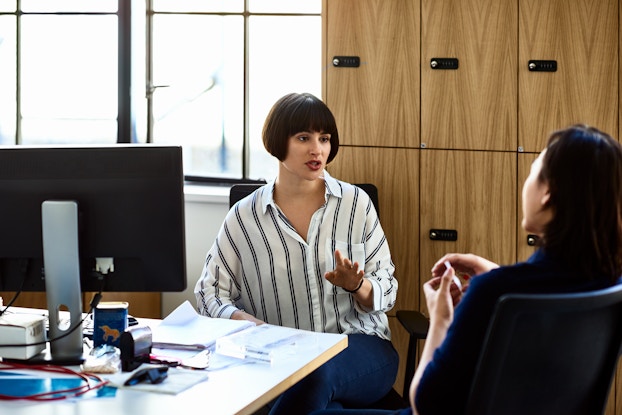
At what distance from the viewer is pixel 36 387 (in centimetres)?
197

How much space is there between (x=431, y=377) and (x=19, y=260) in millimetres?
1146

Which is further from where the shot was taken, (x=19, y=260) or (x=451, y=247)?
(x=451, y=247)

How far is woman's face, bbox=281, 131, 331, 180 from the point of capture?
294 cm

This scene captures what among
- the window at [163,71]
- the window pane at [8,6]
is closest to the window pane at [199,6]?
the window at [163,71]

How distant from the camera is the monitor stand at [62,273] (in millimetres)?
2145

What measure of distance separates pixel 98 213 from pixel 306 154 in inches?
36.4

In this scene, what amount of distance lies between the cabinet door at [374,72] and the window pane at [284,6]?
54 centimetres

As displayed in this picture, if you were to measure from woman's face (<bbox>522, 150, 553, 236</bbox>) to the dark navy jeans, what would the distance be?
0.90 m

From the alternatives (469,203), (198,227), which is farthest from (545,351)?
(198,227)

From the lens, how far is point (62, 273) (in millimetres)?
2160

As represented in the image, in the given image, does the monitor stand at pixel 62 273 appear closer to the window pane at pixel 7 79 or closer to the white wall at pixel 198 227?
the white wall at pixel 198 227

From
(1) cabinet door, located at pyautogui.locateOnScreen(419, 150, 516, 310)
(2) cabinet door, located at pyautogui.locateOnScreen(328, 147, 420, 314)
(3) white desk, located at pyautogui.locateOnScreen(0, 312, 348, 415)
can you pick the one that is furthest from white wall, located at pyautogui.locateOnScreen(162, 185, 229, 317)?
(3) white desk, located at pyautogui.locateOnScreen(0, 312, 348, 415)

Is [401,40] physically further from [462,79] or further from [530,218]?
[530,218]

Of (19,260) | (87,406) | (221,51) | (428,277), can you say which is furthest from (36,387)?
(221,51)
